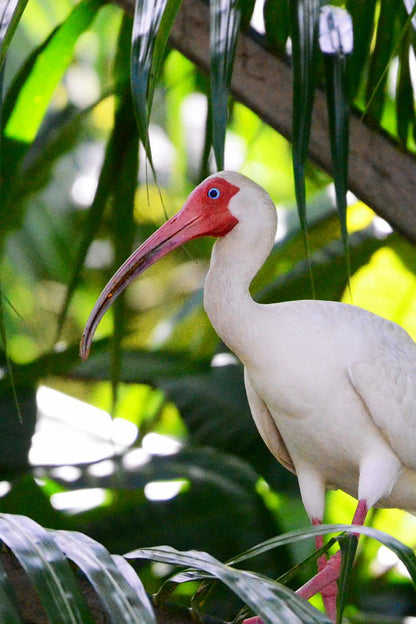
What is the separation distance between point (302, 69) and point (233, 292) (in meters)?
0.59

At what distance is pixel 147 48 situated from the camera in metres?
1.54

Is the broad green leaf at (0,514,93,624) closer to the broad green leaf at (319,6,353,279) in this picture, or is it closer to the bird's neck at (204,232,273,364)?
the broad green leaf at (319,6,353,279)

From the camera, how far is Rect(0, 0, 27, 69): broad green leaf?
1501 mm

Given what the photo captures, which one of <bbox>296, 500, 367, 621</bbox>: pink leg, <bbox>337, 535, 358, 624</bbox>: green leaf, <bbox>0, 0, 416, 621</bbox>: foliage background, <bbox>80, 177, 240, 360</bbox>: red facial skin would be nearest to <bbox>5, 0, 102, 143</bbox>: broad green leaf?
<bbox>80, 177, 240, 360</bbox>: red facial skin

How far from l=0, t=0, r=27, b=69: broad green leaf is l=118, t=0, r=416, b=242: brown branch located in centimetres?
78

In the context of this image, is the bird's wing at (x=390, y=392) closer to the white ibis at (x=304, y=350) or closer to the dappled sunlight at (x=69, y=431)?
Answer: the white ibis at (x=304, y=350)

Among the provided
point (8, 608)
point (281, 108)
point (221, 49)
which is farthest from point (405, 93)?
point (8, 608)

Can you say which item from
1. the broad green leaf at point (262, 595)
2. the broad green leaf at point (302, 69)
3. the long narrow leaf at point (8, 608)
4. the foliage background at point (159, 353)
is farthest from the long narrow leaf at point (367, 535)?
the foliage background at point (159, 353)

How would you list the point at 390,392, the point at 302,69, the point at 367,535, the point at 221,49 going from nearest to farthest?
1. the point at 367,535
2. the point at 221,49
3. the point at 302,69
4. the point at 390,392

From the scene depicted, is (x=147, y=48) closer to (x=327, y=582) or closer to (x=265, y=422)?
(x=327, y=582)

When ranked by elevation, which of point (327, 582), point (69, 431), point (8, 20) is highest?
point (8, 20)

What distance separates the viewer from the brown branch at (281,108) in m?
2.31

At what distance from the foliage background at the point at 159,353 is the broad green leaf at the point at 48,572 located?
7.35 ft

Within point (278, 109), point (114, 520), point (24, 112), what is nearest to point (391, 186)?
point (278, 109)
